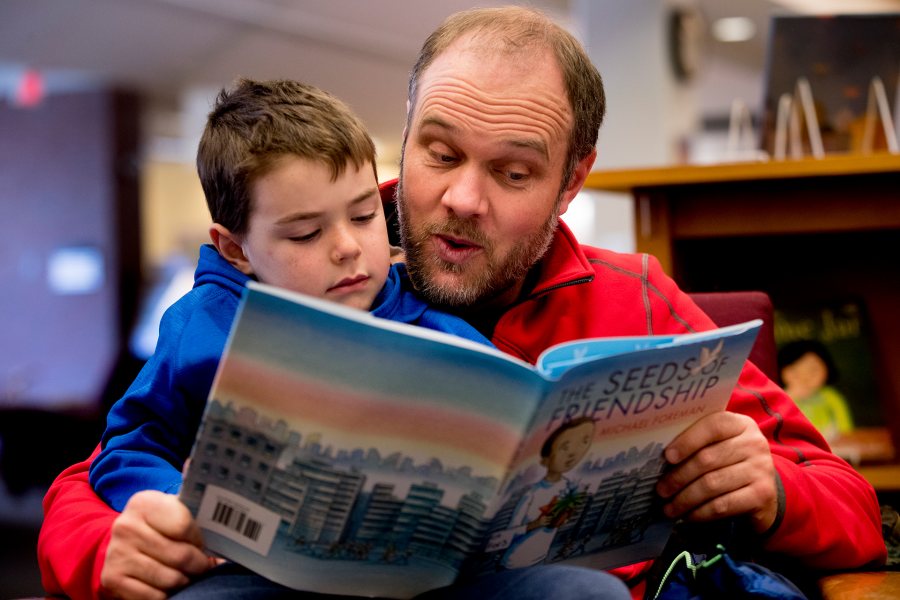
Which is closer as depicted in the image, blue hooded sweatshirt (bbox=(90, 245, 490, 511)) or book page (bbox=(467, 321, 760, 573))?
book page (bbox=(467, 321, 760, 573))

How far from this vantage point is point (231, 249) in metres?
1.22

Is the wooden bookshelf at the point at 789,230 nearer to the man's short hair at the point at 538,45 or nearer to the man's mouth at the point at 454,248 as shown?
the man's short hair at the point at 538,45

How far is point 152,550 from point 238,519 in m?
0.09

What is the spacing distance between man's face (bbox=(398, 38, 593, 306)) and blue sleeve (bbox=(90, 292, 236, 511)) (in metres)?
0.31

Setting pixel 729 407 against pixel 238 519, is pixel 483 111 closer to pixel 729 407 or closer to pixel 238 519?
pixel 729 407

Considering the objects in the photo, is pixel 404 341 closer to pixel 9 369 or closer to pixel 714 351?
pixel 714 351

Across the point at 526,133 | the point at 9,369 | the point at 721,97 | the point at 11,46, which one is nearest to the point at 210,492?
the point at 526,133

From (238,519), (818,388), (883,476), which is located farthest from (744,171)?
(238,519)

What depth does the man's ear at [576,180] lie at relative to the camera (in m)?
1.46

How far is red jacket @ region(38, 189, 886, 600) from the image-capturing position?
1.07 meters

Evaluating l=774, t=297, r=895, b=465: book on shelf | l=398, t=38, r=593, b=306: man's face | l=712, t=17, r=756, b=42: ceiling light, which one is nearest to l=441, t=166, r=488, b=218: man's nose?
l=398, t=38, r=593, b=306: man's face

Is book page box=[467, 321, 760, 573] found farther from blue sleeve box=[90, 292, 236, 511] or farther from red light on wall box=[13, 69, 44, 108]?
red light on wall box=[13, 69, 44, 108]

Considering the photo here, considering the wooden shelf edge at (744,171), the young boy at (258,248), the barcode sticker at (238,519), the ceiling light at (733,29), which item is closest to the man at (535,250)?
the young boy at (258,248)

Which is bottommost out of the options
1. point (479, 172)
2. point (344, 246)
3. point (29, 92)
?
point (29, 92)
